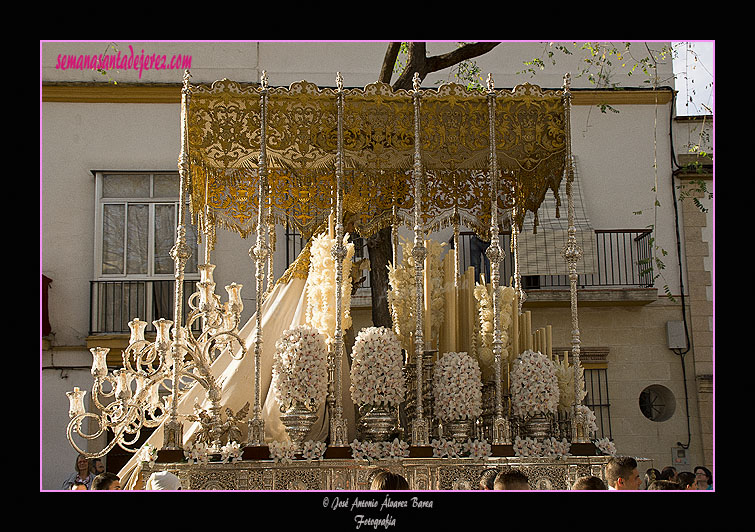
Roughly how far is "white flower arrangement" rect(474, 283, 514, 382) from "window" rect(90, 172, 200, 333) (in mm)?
7466

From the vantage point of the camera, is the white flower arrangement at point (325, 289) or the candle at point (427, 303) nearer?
the candle at point (427, 303)

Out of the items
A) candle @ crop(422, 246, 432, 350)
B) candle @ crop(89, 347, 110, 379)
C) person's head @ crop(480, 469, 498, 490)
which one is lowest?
person's head @ crop(480, 469, 498, 490)

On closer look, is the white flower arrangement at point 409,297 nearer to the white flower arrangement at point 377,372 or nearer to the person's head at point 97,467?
the white flower arrangement at point 377,372

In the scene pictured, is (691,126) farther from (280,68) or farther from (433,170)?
(433,170)

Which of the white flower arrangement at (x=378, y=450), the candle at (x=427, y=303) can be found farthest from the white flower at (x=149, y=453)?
the candle at (x=427, y=303)

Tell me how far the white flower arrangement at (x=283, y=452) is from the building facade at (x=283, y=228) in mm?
7125

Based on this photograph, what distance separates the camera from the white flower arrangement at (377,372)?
639cm

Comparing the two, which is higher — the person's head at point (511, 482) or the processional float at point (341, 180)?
the processional float at point (341, 180)

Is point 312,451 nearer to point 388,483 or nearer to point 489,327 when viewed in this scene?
point 388,483

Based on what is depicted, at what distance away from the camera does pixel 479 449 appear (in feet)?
20.8

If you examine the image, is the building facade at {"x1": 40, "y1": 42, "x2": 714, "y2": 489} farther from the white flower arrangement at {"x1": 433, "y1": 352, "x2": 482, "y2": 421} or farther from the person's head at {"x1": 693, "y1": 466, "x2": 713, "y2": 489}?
the white flower arrangement at {"x1": 433, "y1": 352, "x2": 482, "y2": 421}

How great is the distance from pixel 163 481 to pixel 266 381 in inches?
64.0

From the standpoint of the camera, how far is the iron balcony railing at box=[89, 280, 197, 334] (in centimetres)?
1349

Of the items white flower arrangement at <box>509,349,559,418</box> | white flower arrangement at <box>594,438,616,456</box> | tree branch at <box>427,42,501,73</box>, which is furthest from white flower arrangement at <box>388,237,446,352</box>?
tree branch at <box>427,42,501,73</box>
